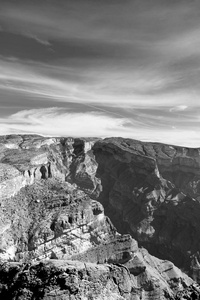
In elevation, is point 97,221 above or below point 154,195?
above

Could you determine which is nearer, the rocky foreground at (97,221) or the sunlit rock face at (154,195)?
the rocky foreground at (97,221)

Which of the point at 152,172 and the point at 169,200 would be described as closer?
the point at 169,200

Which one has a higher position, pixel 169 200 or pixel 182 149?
pixel 182 149

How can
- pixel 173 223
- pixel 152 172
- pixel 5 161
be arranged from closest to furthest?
pixel 5 161
pixel 173 223
pixel 152 172

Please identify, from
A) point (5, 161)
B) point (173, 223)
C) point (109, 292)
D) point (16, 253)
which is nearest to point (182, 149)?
point (173, 223)

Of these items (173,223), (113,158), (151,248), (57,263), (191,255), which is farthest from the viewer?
(113,158)

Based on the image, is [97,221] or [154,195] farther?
[154,195]

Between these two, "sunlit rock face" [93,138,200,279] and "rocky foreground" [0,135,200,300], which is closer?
"rocky foreground" [0,135,200,300]

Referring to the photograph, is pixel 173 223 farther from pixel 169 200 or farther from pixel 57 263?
pixel 57 263
